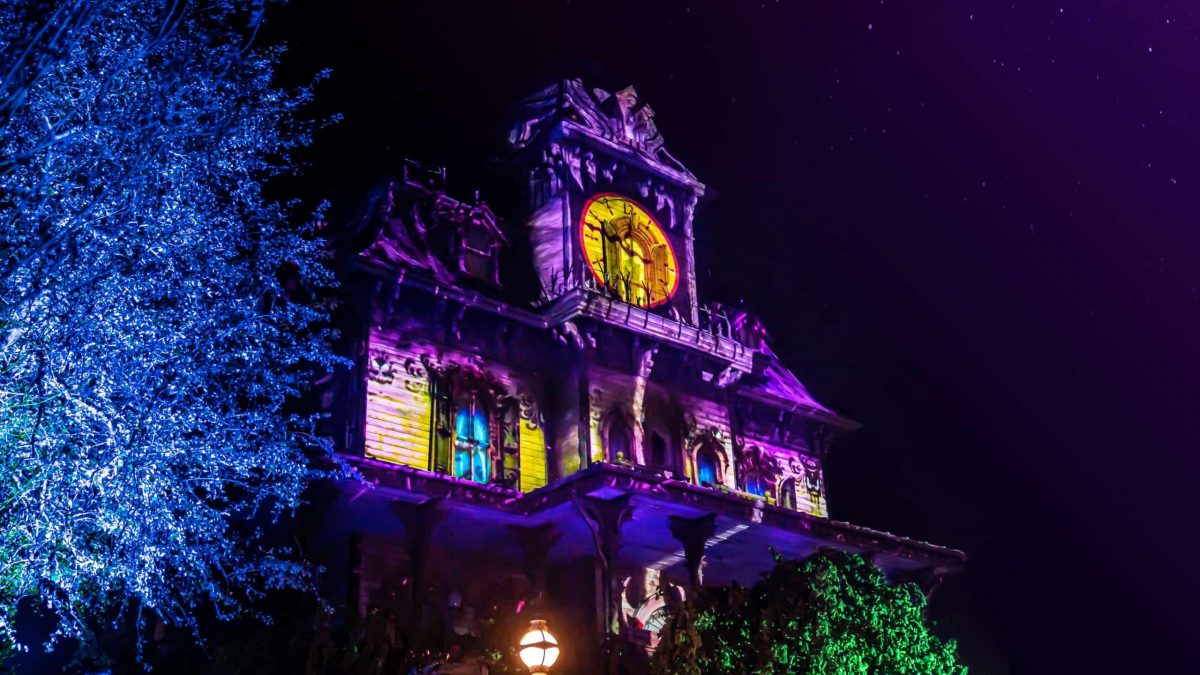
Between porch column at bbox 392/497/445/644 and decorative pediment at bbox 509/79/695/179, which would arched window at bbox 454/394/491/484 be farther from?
decorative pediment at bbox 509/79/695/179

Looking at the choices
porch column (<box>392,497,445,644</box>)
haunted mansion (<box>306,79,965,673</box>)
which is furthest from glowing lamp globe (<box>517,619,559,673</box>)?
porch column (<box>392,497,445,644</box>)

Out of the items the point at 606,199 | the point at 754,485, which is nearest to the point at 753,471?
the point at 754,485

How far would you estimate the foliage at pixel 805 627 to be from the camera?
55.4 feet

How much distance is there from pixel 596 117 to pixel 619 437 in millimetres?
8313

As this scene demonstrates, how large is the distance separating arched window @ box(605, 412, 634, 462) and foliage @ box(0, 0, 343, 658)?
10959 millimetres

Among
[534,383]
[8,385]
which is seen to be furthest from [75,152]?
[534,383]

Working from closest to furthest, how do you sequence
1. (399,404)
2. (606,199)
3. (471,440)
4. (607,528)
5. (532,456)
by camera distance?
(607,528) → (399,404) → (471,440) → (532,456) → (606,199)

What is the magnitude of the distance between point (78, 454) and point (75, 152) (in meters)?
3.54

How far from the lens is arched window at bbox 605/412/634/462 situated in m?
25.3

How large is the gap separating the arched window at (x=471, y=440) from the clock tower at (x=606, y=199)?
3.21 m

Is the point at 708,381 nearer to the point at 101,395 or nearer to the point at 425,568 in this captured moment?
the point at 425,568

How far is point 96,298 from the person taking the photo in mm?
12703

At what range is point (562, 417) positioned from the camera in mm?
25234

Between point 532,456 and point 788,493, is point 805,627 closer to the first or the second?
point 532,456
